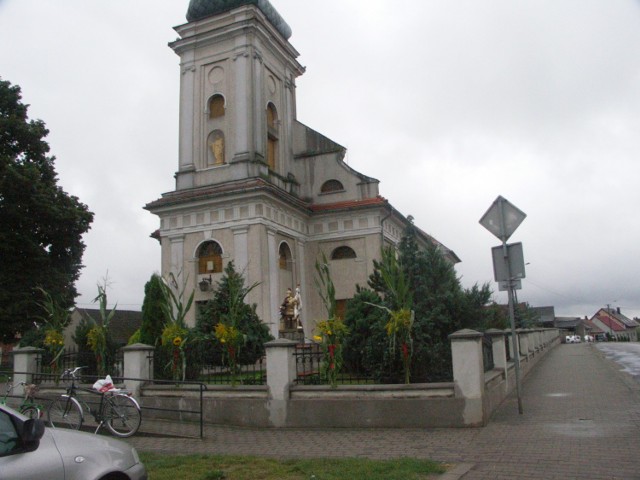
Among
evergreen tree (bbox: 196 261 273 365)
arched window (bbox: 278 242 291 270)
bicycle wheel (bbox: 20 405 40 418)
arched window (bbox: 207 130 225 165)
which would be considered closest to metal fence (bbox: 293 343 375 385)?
evergreen tree (bbox: 196 261 273 365)

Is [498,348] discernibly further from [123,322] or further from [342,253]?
[123,322]

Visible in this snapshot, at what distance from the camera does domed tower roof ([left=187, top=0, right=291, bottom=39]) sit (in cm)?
2792

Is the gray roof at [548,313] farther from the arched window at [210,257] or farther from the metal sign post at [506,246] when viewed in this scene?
the metal sign post at [506,246]

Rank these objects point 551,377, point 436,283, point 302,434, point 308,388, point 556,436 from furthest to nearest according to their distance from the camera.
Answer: point 551,377 → point 436,283 → point 308,388 → point 302,434 → point 556,436

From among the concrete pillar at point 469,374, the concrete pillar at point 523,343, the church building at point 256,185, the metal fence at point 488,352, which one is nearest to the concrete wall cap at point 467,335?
the concrete pillar at point 469,374

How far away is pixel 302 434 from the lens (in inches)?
358

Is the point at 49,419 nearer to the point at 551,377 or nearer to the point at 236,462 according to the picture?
the point at 236,462

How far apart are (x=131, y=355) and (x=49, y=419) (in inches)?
77.1

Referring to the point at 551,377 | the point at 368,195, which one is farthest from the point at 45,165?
the point at 551,377

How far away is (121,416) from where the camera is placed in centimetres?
953

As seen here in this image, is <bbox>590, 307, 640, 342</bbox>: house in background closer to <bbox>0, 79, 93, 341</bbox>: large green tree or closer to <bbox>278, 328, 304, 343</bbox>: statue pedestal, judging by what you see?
<bbox>278, 328, 304, 343</bbox>: statue pedestal

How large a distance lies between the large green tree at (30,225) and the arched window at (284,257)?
1001 cm

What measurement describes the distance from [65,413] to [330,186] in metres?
21.4


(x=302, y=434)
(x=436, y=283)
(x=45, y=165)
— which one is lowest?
(x=302, y=434)
